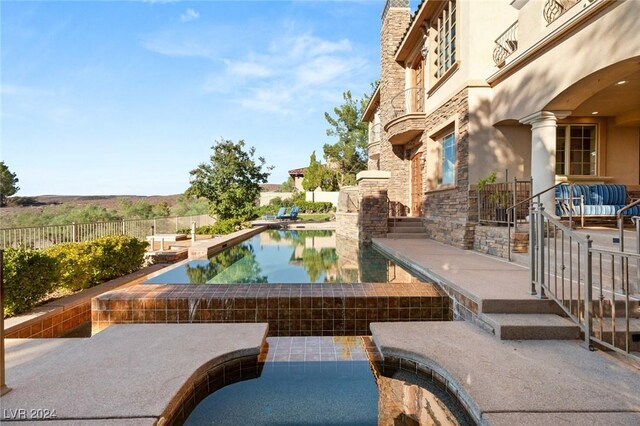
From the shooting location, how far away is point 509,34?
902 centimetres

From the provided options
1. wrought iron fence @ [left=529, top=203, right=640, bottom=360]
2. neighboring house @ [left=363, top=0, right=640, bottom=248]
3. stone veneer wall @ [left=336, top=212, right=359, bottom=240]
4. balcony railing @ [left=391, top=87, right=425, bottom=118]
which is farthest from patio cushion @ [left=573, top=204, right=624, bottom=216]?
balcony railing @ [left=391, top=87, right=425, bottom=118]

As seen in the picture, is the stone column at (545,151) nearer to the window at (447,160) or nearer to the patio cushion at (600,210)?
the patio cushion at (600,210)

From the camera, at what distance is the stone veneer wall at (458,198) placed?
366 inches

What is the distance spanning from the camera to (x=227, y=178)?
19.2m

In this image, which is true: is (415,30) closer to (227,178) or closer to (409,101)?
(409,101)

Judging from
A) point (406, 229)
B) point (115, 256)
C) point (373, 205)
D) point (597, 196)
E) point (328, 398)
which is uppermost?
point (597, 196)

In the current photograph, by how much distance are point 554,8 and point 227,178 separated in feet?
51.2

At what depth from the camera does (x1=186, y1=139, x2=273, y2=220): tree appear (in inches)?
747

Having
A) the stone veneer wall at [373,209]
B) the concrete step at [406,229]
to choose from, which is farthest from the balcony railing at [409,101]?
the concrete step at [406,229]

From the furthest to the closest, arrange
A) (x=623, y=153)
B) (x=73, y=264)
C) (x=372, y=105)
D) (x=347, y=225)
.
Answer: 1. (x=372, y=105)
2. (x=347, y=225)
3. (x=623, y=153)
4. (x=73, y=264)

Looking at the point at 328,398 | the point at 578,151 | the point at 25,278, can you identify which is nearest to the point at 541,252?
the point at 328,398

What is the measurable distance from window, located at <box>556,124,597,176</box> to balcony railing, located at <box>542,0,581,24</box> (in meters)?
3.35

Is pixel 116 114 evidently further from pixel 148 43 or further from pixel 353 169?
pixel 353 169

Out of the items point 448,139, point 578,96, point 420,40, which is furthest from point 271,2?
point 578,96
